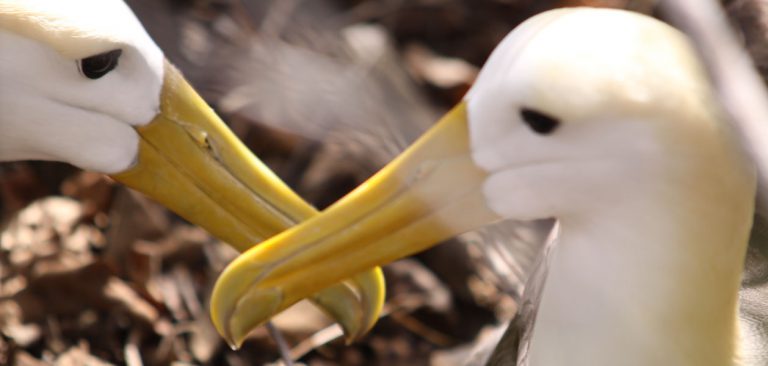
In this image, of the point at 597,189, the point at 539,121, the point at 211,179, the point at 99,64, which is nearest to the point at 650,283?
the point at 597,189

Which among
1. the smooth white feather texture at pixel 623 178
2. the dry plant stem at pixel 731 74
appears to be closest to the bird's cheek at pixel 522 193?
the smooth white feather texture at pixel 623 178

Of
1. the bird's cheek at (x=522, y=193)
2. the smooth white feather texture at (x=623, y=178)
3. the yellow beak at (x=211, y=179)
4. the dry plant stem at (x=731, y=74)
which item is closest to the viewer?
the dry plant stem at (x=731, y=74)

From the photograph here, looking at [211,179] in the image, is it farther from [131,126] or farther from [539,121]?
[539,121]

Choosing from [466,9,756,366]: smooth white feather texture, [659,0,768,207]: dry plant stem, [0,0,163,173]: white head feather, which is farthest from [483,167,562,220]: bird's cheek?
[0,0,163,173]: white head feather

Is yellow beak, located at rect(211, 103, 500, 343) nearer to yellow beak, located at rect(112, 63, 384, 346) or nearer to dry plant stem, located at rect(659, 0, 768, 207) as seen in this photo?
yellow beak, located at rect(112, 63, 384, 346)

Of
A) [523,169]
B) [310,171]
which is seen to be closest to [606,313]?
[523,169]

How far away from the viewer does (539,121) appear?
179 centimetres

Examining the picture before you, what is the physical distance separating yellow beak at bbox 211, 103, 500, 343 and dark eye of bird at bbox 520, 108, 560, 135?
0.12 m

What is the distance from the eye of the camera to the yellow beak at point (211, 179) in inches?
90.9

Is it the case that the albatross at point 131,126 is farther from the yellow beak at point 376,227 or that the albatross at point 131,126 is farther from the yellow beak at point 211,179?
the yellow beak at point 376,227

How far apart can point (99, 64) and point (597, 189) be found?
2.83 ft

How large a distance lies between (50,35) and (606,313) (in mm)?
965

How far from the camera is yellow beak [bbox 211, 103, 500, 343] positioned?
6.24 ft

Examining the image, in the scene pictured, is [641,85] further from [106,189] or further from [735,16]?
[106,189]
